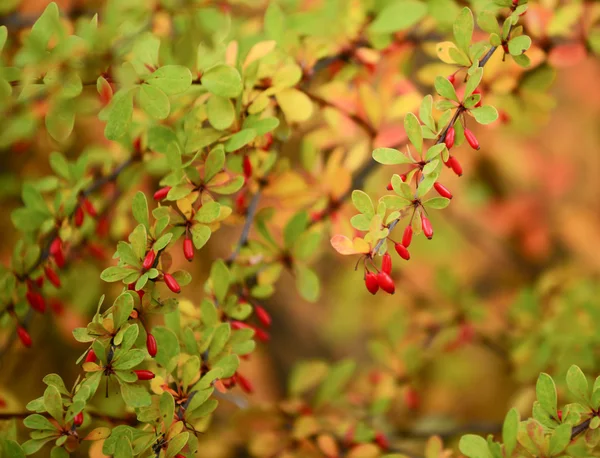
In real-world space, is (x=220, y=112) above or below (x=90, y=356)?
above

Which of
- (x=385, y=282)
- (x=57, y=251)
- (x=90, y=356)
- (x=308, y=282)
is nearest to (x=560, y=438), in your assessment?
(x=385, y=282)

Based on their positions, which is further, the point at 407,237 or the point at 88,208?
the point at 88,208

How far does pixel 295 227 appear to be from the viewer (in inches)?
29.1

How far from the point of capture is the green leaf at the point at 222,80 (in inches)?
23.7

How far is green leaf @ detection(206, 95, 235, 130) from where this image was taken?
2.02 ft

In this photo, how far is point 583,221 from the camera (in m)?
1.59

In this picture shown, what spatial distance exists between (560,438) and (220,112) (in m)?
0.44

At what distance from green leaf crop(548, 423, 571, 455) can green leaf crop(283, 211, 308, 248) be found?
347mm

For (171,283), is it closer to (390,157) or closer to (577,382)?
(390,157)

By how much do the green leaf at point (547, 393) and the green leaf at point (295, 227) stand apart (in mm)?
312

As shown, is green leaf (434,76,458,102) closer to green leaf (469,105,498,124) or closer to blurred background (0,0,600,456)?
green leaf (469,105,498,124)

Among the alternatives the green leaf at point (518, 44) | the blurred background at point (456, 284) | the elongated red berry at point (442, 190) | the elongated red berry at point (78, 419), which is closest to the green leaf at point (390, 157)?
the elongated red berry at point (442, 190)

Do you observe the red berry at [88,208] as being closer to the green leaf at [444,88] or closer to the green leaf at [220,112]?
the green leaf at [220,112]

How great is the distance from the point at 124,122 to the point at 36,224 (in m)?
0.22
